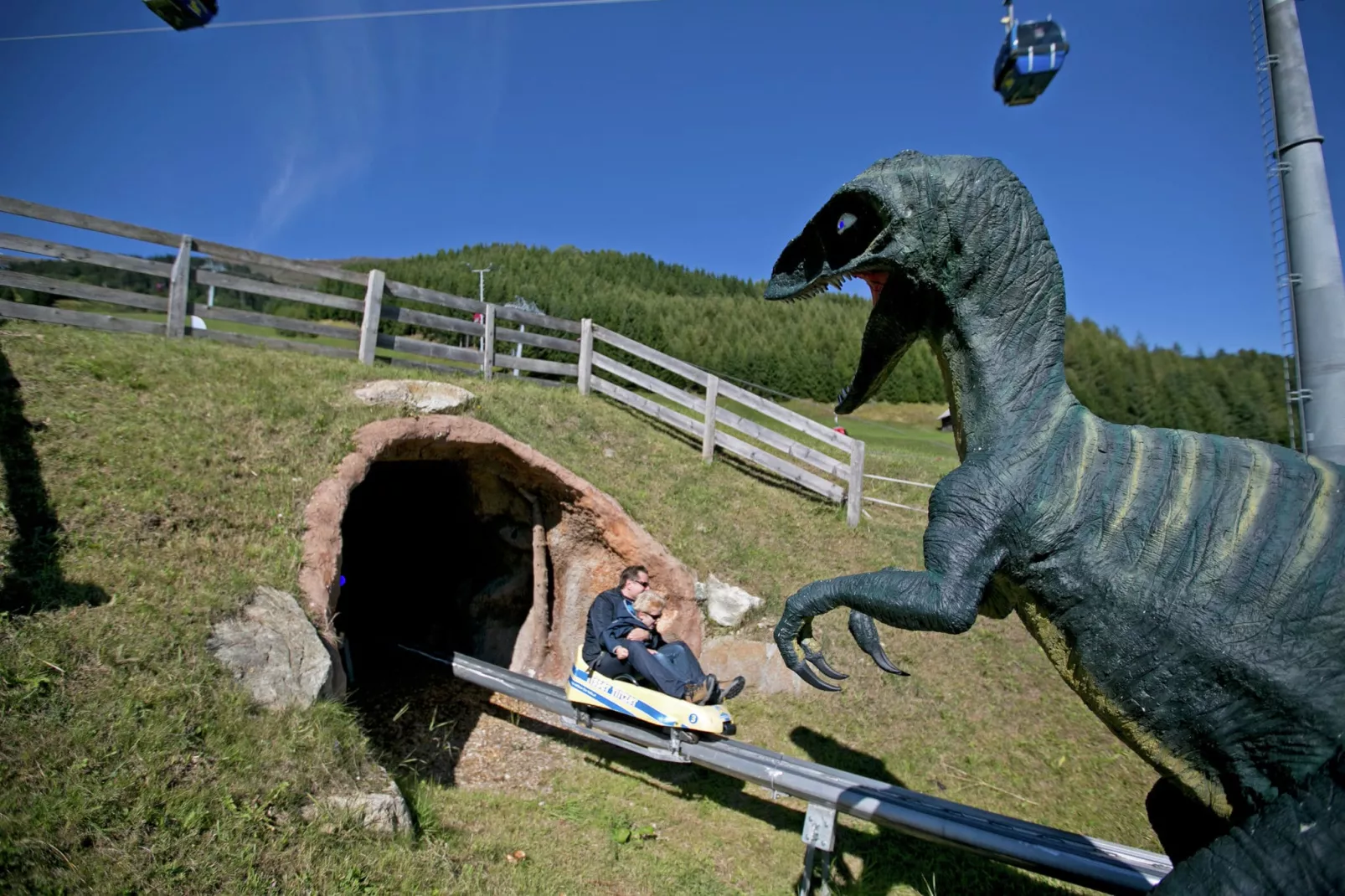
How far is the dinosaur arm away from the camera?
6.13 ft

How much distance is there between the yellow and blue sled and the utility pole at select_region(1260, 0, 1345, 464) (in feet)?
11.5

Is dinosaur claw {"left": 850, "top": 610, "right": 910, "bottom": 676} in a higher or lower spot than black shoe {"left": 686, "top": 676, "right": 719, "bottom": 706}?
higher

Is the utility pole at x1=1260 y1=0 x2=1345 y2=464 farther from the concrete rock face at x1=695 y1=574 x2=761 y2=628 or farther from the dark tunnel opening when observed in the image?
the dark tunnel opening

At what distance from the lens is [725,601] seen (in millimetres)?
6598

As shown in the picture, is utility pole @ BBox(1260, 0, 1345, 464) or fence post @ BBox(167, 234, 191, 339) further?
fence post @ BBox(167, 234, 191, 339)

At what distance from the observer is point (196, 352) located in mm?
6219

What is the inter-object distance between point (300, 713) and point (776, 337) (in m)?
31.7

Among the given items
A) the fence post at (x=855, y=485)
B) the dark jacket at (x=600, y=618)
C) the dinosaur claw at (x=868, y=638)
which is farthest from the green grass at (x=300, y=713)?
the dinosaur claw at (x=868, y=638)

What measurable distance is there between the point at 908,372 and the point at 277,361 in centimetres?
2346

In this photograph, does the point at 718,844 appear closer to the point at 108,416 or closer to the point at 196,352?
the point at 108,416

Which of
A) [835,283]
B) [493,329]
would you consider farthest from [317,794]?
[493,329]

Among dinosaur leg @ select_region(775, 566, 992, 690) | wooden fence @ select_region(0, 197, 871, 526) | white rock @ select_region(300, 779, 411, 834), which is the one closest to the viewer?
dinosaur leg @ select_region(775, 566, 992, 690)

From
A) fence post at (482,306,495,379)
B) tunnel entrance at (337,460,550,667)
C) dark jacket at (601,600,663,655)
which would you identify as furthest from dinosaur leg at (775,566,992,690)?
fence post at (482,306,495,379)

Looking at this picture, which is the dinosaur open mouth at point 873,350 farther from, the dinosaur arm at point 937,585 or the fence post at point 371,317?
the fence post at point 371,317
